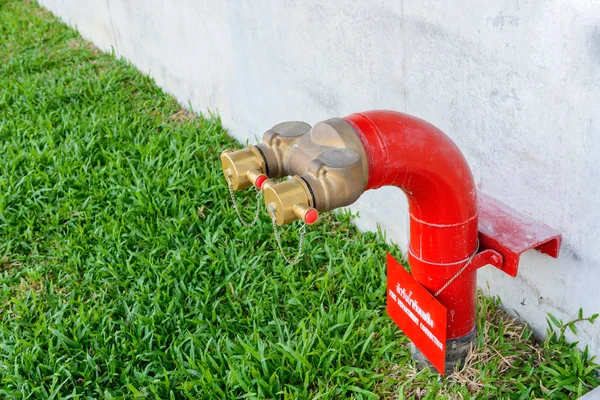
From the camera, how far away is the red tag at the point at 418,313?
1.81m

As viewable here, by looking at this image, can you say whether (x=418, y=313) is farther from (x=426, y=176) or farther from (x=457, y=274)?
(x=426, y=176)

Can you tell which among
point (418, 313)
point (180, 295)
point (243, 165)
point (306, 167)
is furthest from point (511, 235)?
point (180, 295)

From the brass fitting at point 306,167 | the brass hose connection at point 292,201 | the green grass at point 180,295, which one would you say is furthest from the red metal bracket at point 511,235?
the brass hose connection at point 292,201

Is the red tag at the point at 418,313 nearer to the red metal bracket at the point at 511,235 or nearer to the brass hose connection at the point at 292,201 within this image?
the red metal bracket at the point at 511,235

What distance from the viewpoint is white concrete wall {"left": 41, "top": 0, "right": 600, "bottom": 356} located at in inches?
68.7

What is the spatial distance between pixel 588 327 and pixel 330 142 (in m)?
1.02

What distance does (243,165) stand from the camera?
165 cm

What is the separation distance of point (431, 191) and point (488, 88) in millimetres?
445

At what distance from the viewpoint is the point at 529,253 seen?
2082mm

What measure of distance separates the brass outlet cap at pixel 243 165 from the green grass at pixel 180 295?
2.44 feet

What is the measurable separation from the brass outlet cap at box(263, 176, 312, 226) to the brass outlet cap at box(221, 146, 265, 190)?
0.15 m

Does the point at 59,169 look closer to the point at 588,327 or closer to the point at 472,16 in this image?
the point at 472,16

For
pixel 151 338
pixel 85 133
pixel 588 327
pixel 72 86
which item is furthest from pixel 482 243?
pixel 72 86

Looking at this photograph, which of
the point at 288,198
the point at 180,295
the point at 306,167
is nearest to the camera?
the point at 288,198
